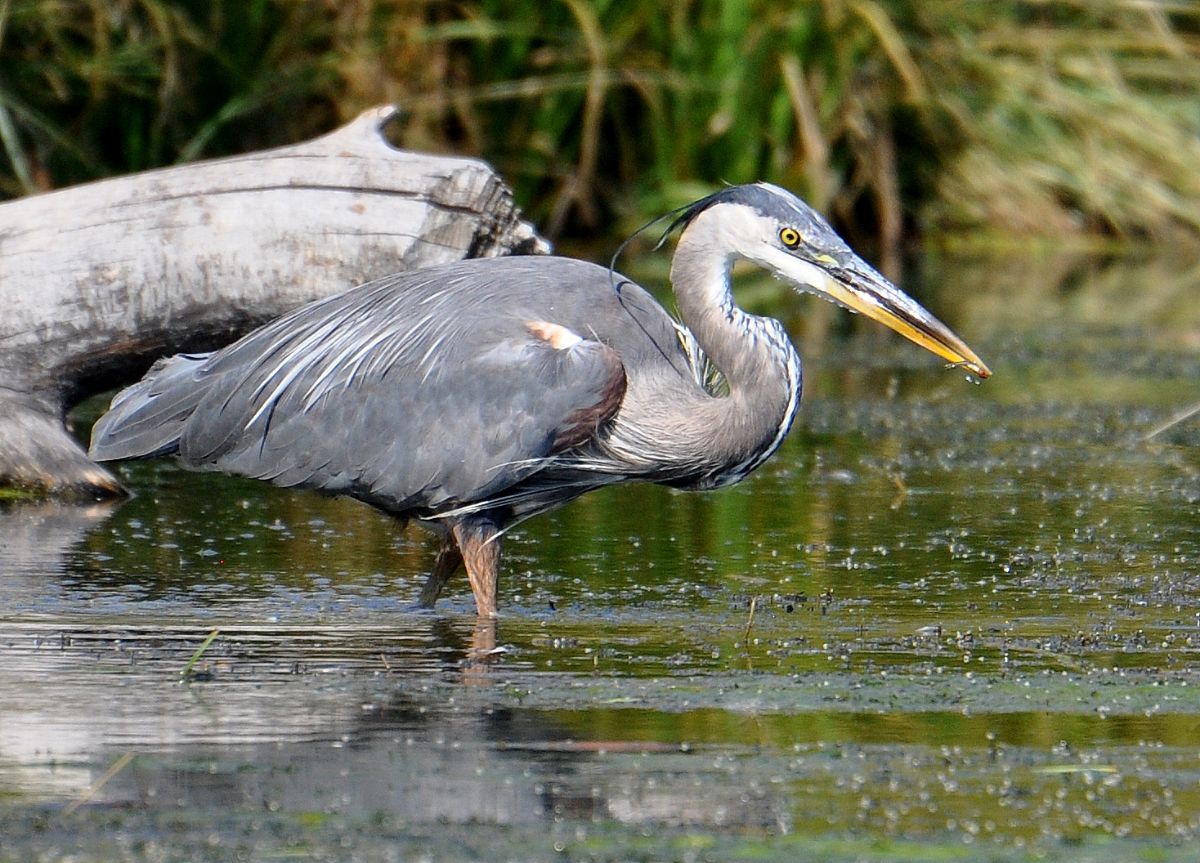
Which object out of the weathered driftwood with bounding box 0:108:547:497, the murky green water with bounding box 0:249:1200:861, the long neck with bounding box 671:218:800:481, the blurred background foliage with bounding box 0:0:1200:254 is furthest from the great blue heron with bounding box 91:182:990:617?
the blurred background foliage with bounding box 0:0:1200:254

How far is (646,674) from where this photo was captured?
4.66 m

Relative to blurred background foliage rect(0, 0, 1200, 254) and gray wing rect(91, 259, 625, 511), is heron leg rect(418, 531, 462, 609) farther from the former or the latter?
blurred background foliage rect(0, 0, 1200, 254)

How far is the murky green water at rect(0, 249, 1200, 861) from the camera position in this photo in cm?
353

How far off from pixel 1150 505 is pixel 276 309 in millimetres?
2948

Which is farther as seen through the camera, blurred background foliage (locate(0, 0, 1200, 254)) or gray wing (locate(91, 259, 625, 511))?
blurred background foliage (locate(0, 0, 1200, 254))

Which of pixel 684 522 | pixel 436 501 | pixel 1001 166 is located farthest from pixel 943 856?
pixel 1001 166

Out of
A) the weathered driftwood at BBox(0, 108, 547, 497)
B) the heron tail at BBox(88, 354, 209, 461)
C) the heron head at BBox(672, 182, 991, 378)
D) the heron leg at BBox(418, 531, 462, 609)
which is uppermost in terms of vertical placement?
the heron head at BBox(672, 182, 991, 378)

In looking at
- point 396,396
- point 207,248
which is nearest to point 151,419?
point 396,396

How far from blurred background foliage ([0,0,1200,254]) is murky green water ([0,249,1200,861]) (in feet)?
14.2

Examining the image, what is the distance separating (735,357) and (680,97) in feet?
31.7

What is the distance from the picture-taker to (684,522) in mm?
6934

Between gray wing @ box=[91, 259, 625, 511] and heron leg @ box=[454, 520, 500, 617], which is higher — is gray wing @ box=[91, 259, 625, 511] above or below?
above

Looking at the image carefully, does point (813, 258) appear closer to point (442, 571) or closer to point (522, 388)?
point (522, 388)

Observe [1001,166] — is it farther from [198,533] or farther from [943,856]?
[943,856]
